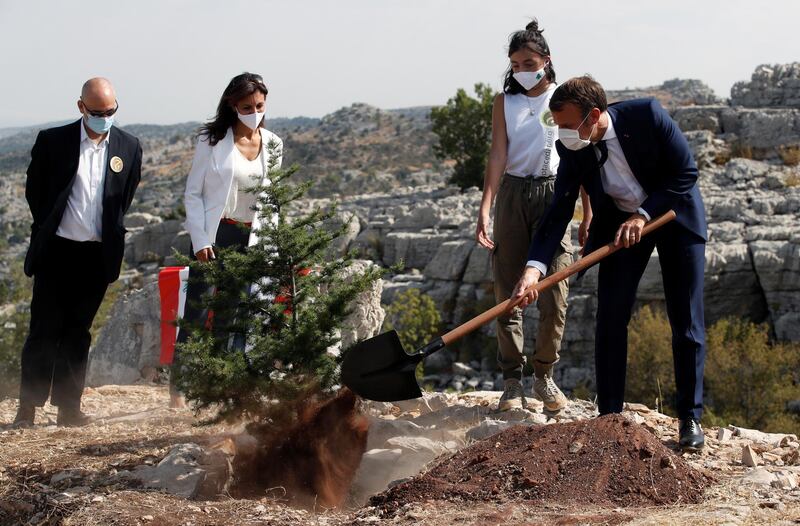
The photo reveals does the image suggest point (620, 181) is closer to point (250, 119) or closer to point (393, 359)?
point (393, 359)

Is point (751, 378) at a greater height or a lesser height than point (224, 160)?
lesser

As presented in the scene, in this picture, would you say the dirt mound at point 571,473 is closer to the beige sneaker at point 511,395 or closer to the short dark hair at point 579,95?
the beige sneaker at point 511,395

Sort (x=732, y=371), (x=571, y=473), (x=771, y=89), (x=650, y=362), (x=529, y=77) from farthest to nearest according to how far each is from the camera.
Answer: (x=771, y=89)
(x=650, y=362)
(x=732, y=371)
(x=529, y=77)
(x=571, y=473)

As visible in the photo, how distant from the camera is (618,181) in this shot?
4645 millimetres

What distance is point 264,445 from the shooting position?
4773mm

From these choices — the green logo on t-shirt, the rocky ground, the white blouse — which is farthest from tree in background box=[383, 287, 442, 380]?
the green logo on t-shirt

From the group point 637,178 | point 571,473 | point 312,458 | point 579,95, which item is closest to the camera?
point 571,473

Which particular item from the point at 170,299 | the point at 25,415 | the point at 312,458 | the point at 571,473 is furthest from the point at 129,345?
the point at 571,473

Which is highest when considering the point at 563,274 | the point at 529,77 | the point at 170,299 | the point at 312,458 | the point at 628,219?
the point at 529,77

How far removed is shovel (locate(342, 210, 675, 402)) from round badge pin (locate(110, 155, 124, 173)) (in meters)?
2.00

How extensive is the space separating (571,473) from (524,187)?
5.88 feet

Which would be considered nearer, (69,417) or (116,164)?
(116,164)

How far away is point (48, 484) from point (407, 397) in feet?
5.85

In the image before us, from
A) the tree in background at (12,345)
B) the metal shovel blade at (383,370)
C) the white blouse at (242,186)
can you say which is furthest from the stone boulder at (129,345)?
the metal shovel blade at (383,370)
